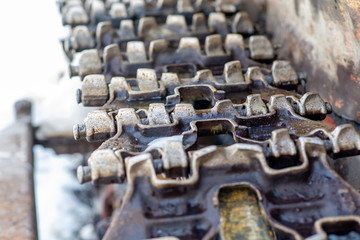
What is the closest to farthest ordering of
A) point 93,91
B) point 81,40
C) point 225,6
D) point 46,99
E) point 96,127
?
1. point 96,127
2. point 93,91
3. point 81,40
4. point 225,6
5. point 46,99

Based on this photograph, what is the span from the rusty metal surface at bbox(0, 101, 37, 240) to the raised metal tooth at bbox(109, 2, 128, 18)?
878 millimetres

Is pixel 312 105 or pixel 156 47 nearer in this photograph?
pixel 312 105

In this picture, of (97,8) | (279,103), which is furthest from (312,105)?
(97,8)

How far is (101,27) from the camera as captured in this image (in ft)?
6.50

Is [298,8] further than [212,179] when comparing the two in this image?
Yes

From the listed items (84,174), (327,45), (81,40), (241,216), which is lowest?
(241,216)

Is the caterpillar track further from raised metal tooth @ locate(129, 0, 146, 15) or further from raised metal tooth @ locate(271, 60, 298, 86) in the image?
raised metal tooth @ locate(129, 0, 146, 15)

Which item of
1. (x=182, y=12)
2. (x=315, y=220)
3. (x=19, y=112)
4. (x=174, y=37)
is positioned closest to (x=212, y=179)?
(x=315, y=220)

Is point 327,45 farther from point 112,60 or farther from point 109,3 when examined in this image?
point 109,3

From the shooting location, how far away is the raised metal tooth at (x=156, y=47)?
1800mm

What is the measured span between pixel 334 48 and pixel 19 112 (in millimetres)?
2068

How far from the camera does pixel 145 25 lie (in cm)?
209

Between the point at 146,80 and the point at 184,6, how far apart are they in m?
0.85

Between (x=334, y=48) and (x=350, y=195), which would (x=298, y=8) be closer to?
(x=334, y=48)
